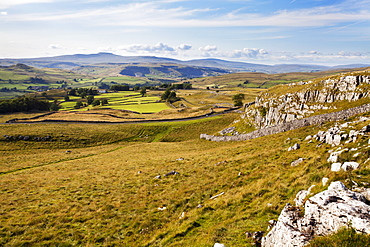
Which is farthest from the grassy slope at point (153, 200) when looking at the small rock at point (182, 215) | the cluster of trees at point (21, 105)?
the cluster of trees at point (21, 105)

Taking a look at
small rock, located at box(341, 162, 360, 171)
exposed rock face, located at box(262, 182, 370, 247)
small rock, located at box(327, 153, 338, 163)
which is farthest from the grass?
small rock, located at box(327, 153, 338, 163)

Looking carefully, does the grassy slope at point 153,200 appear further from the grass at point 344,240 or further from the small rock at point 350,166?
the grass at point 344,240

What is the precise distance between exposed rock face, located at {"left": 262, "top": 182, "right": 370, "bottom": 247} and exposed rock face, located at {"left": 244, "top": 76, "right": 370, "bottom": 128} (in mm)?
42479

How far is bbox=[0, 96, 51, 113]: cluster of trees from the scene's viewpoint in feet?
418

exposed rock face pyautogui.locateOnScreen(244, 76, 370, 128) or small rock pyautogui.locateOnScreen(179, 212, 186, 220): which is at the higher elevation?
exposed rock face pyautogui.locateOnScreen(244, 76, 370, 128)

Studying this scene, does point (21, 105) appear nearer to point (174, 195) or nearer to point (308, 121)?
point (174, 195)

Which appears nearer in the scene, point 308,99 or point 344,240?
point 344,240

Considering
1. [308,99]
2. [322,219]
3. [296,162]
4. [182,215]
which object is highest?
[308,99]

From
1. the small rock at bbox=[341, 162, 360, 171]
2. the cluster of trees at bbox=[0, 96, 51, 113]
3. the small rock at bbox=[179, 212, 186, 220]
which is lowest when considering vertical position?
the cluster of trees at bbox=[0, 96, 51, 113]

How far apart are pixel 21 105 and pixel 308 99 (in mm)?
166459

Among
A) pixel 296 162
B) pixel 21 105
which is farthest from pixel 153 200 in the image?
pixel 21 105

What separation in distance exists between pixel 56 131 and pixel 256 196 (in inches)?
3112

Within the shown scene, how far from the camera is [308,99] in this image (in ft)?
164

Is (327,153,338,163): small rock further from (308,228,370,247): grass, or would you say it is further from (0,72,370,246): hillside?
(308,228,370,247): grass
